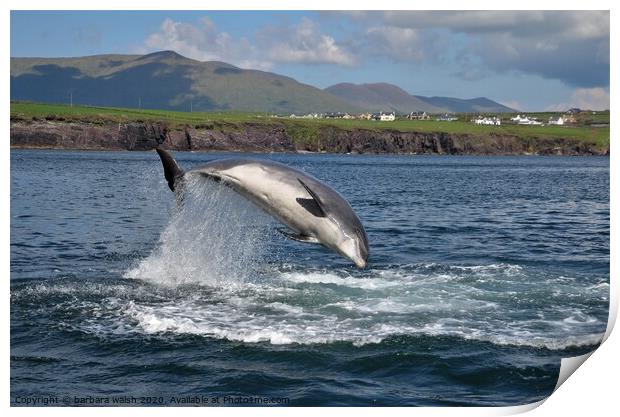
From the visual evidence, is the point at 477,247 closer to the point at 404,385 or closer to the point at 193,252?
the point at 193,252

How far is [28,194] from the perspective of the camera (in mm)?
46188

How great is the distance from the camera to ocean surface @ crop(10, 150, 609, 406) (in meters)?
12.8

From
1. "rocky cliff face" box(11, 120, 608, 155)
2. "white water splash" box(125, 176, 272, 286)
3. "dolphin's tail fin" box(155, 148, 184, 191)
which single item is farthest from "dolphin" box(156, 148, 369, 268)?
"rocky cliff face" box(11, 120, 608, 155)

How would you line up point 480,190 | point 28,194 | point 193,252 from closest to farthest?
point 193,252
point 28,194
point 480,190

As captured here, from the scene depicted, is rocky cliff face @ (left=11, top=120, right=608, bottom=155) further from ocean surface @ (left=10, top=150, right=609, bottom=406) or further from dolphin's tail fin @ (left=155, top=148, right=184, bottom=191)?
dolphin's tail fin @ (left=155, top=148, right=184, bottom=191)

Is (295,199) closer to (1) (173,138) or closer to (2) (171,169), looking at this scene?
(2) (171,169)

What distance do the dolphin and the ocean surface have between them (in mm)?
1739

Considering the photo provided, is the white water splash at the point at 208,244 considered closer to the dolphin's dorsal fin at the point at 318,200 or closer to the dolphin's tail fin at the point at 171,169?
the dolphin's tail fin at the point at 171,169

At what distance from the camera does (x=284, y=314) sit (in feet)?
57.0

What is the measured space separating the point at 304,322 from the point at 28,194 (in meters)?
35.1

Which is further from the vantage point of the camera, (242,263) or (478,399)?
(242,263)

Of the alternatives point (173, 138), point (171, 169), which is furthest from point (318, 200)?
point (173, 138)

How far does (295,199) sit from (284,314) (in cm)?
335
